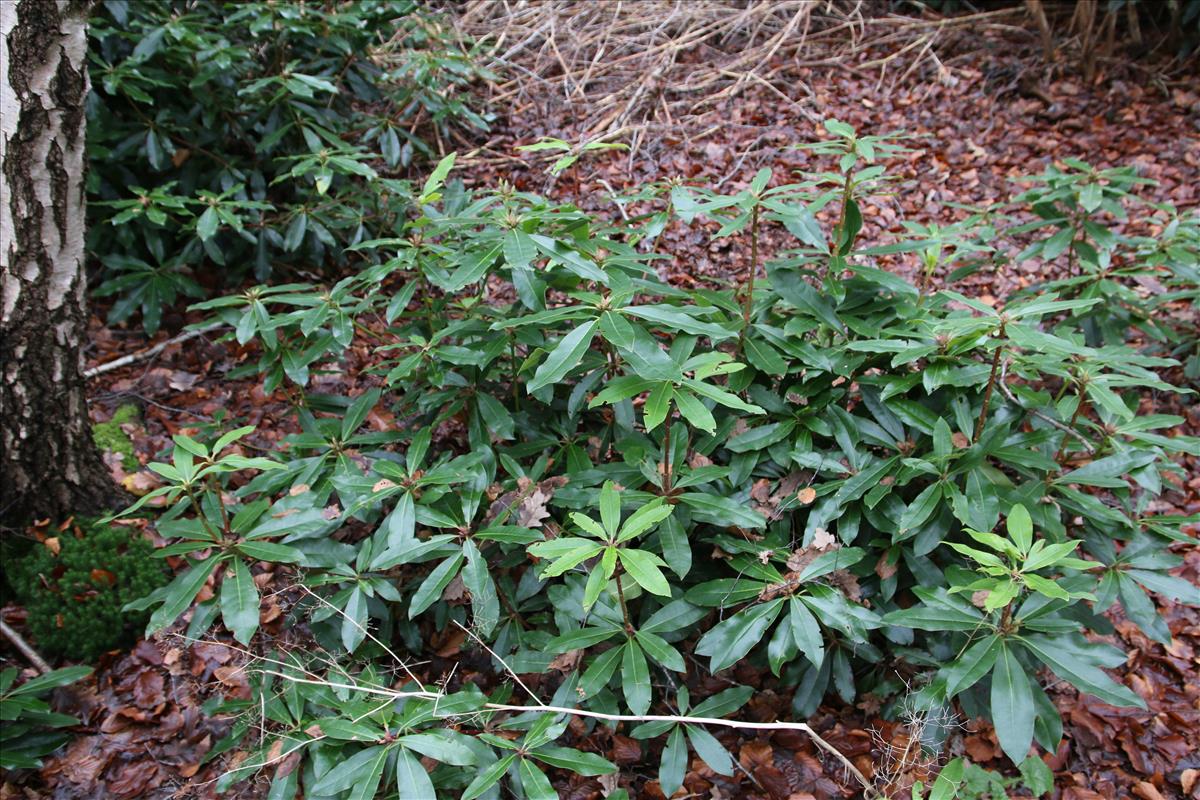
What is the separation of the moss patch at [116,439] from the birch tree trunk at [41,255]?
381 millimetres

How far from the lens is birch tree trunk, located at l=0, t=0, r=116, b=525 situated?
2.15 metres

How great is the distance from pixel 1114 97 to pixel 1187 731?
13.3 feet

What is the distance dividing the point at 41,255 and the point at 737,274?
8.78 feet

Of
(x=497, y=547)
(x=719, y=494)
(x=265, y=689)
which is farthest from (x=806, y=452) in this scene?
(x=265, y=689)

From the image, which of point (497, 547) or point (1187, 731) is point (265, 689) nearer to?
point (497, 547)

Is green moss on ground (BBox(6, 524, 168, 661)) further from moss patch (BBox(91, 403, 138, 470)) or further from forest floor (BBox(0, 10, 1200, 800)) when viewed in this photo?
moss patch (BBox(91, 403, 138, 470))

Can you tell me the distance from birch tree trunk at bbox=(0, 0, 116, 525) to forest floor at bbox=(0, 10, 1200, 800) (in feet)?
1.28

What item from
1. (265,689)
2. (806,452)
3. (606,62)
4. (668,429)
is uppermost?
(606,62)

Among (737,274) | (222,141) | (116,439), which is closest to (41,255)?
(116,439)

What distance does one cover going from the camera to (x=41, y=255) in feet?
7.44

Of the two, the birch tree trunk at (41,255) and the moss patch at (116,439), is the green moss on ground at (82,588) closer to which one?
the birch tree trunk at (41,255)

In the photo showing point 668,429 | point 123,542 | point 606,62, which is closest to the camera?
point 668,429

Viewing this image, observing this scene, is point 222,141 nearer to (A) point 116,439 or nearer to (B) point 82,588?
(A) point 116,439

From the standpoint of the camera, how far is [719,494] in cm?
209
